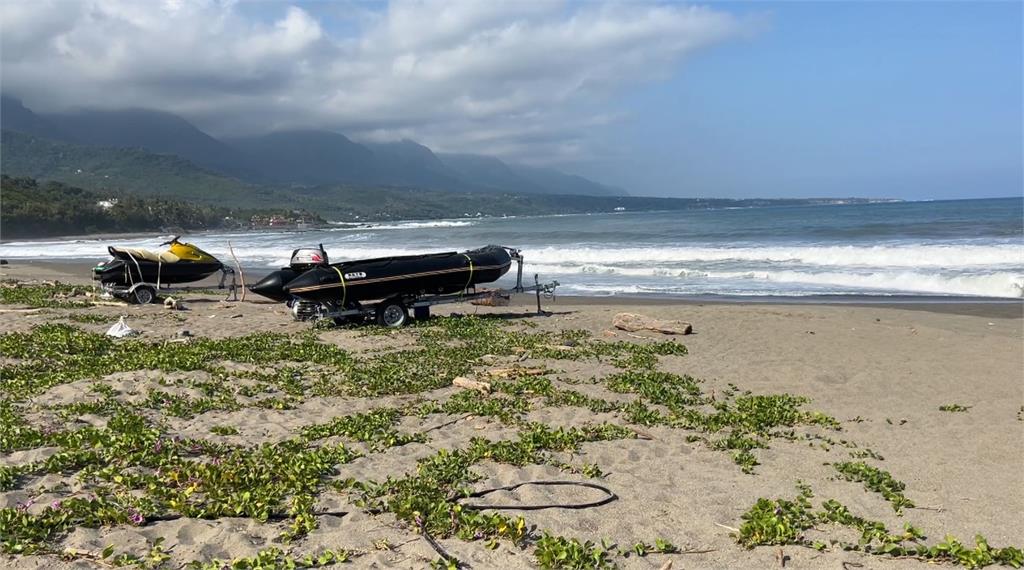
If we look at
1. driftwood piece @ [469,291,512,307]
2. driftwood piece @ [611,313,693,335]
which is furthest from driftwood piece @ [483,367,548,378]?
driftwood piece @ [469,291,512,307]

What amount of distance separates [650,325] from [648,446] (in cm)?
678

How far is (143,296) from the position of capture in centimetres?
1741

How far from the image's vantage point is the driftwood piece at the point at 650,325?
12977 mm

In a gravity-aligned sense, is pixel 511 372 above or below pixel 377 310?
below

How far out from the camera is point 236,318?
14.6 meters

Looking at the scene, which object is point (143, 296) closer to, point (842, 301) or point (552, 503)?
point (552, 503)

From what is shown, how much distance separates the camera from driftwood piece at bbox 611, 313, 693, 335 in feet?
42.6

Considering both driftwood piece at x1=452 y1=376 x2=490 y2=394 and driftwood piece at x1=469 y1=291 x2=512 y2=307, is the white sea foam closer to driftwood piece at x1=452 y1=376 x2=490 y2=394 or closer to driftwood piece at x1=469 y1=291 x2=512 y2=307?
driftwood piece at x1=469 y1=291 x2=512 y2=307

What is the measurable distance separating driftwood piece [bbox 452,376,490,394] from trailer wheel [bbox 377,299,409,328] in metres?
5.27

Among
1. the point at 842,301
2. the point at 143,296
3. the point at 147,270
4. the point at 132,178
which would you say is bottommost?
the point at 842,301

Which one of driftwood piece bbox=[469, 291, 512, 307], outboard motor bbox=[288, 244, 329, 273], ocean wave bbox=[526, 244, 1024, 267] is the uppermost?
outboard motor bbox=[288, 244, 329, 273]

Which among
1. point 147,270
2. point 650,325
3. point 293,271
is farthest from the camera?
point 147,270

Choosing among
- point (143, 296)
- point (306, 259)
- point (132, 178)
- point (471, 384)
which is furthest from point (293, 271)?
point (132, 178)

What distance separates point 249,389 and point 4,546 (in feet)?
14.0
